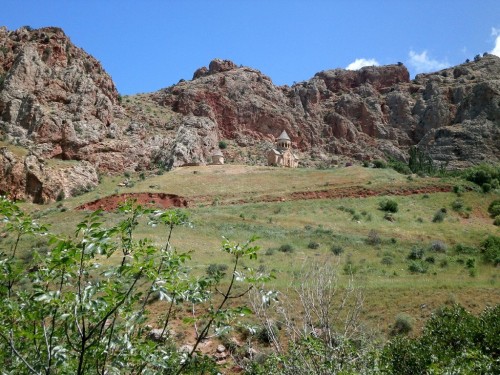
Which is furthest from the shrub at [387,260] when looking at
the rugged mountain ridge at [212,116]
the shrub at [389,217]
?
the rugged mountain ridge at [212,116]

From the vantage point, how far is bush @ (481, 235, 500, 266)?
96.7 ft

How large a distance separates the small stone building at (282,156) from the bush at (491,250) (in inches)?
1716

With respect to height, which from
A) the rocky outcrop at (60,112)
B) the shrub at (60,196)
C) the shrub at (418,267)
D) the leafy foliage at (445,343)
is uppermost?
the rocky outcrop at (60,112)

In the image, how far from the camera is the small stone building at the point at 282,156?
7599 centimetres

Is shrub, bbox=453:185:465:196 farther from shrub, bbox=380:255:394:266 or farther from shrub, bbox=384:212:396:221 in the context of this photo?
shrub, bbox=380:255:394:266

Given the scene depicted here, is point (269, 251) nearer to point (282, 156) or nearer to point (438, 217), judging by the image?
point (438, 217)

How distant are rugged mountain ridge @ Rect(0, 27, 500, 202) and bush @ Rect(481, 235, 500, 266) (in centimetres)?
4404

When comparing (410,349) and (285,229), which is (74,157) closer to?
(285,229)

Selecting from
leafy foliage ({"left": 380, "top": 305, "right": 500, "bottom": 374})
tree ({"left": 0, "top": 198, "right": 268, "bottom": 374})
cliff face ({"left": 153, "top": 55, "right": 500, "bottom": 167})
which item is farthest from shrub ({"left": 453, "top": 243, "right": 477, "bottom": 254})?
cliff face ({"left": 153, "top": 55, "right": 500, "bottom": 167})

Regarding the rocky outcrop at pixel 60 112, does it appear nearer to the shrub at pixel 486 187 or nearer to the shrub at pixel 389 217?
the shrub at pixel 389 217

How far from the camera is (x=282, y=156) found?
7719cm

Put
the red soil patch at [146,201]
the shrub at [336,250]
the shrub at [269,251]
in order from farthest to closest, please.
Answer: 1. the red soil patch at [146,201]
2. the shrub at [336,250]
3. the shrub at [269,251]

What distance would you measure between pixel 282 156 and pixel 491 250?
4818 cm

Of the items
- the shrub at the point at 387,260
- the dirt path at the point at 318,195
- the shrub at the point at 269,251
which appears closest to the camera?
the shrub at the point at 387,260
